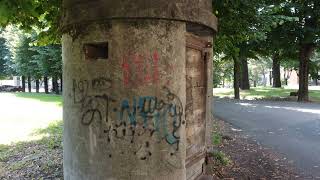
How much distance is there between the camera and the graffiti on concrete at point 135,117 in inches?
Result: 223

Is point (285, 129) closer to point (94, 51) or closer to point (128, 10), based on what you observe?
point (94, 51)

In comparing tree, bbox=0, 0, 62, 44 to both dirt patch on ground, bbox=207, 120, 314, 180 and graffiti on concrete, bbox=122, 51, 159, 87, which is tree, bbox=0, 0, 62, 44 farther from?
dirt patch on ground, bbox=207, 120, 314, 180

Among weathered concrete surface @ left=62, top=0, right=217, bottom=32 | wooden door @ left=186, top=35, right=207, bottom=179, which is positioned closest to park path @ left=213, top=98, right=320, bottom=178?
wooden door @ left=186, top=35, right=207, bottom=179

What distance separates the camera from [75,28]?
6074 millimetres

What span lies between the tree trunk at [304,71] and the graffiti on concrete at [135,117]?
74.5 ft

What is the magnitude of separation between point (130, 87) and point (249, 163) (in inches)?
205

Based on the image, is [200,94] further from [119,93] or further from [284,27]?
[284,27]

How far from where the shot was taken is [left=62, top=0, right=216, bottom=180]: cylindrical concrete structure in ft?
18.4

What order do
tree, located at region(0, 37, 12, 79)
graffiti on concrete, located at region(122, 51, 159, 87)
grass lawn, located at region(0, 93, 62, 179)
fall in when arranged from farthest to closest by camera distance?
tree, located at region(0, 37, 12, 79), grass lawn, located at region(0, 93, 62, 179), graffiti on concrete, located at region(122, 51, 159, 87)

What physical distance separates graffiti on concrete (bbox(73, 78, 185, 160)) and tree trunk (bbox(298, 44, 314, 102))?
22.7 m

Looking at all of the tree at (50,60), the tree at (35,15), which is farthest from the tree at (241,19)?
the tree at (50,60)

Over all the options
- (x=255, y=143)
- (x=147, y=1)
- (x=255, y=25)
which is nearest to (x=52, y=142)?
(x=255, y=143)

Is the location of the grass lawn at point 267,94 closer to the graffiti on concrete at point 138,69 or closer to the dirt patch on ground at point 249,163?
the dirt patch on ground at point 249,163

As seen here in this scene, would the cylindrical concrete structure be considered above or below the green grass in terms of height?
above
